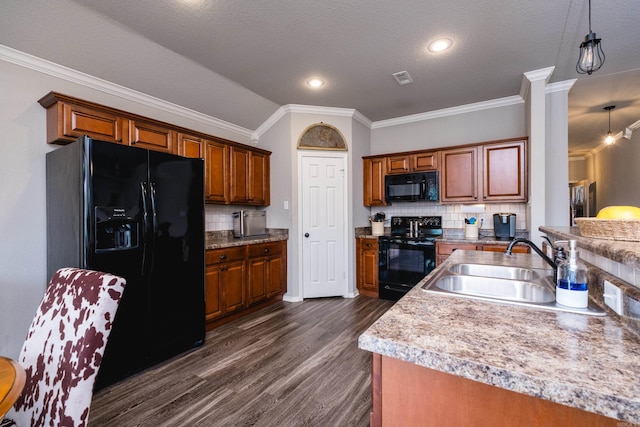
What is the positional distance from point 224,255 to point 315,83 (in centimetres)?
213

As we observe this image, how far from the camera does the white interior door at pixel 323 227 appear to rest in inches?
154

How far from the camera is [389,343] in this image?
0.71 meters

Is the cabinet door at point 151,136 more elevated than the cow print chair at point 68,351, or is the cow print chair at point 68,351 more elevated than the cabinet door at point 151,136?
the cabinet door at point 151,136

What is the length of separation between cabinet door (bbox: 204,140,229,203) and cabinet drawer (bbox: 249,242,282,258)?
0.67 meters

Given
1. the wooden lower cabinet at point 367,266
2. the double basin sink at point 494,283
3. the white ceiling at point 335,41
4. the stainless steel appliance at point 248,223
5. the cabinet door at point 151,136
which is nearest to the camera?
the double basin sink at point 494,283

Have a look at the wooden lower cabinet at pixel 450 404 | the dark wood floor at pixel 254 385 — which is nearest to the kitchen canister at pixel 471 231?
the dark wood floor at pixel 254 385

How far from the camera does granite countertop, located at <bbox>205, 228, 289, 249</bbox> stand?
3226 millimetres

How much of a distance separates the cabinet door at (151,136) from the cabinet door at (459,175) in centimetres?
322

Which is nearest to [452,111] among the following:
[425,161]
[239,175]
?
[425,161]

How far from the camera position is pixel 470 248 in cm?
332

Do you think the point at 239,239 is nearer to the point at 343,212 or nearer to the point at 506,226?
the point at 343,212

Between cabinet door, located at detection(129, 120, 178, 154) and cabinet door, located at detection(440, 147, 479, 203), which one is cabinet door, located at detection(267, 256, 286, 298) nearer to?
cabinet door, located at detection(129, 120, 178, 154)

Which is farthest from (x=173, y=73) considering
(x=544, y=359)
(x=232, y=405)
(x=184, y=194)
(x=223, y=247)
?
(x=544, y=359)

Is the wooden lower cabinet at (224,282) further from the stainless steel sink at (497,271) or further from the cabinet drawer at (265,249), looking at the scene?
the stainless steel sink at (497,271)
